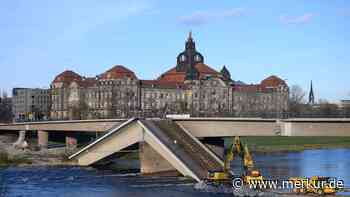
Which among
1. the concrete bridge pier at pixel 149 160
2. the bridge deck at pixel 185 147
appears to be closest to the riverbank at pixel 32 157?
the concrete bridge pier at pixel 149 160

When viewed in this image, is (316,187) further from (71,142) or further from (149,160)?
(71,142)

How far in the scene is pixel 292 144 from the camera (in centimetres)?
13550

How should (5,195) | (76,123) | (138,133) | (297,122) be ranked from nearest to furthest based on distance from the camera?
(5,195) < (297,122) < (138,133) < (76,123)

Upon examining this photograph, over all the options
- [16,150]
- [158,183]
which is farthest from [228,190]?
[16,150]

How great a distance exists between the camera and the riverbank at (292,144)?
125m

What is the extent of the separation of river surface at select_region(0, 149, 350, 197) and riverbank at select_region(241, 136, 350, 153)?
34495mm

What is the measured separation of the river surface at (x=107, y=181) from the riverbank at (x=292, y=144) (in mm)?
34495

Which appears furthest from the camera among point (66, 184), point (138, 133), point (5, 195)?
point (138, 133)

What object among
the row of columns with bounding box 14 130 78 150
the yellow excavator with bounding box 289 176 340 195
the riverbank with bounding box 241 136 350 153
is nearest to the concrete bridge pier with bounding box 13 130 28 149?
the row of columns with bounding box 14 130 78 150

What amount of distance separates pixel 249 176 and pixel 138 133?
2117 centimetres

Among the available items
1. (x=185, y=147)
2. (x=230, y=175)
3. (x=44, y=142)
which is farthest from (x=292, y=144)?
(x=230, y=175)

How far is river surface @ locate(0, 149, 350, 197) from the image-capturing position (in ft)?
196

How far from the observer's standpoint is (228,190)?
5984 cm

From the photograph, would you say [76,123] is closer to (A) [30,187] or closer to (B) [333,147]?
(A) [30,187]
